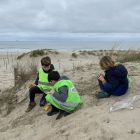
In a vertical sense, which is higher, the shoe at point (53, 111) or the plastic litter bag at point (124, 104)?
the plastic litter bag at point (124, 104)

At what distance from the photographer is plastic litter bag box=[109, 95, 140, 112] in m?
7.01

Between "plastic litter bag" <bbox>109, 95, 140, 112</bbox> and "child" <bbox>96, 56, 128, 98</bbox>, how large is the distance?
40 centimetres

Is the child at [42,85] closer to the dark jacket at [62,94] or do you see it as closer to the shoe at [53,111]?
the shoe at [53,111]

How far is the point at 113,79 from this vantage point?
7.91 metres

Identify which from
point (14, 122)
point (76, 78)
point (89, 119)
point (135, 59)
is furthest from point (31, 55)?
point (89, 119)

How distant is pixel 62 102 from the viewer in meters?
7.55

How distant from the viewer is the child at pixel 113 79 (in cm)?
779

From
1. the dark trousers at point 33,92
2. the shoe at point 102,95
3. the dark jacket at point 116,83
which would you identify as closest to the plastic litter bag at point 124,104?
the dark jacket at point 116,83

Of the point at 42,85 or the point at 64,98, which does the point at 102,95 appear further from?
the point at 42,85

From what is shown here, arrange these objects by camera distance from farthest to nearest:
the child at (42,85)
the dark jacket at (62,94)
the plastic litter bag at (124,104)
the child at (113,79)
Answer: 1. the child at (42,85)
2. the child at (113,79)
3. the dark jacket at (62,94)
4. the plastic litter bag at (124,104)

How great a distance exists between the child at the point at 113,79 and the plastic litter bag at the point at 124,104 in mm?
403

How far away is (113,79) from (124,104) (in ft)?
2.90

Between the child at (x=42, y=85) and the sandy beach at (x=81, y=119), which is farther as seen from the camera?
the child at (x=42, y=85)

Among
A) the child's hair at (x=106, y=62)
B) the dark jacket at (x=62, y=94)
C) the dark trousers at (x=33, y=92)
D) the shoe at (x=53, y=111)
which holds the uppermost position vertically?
the child's hair at (x=106, y=62)
